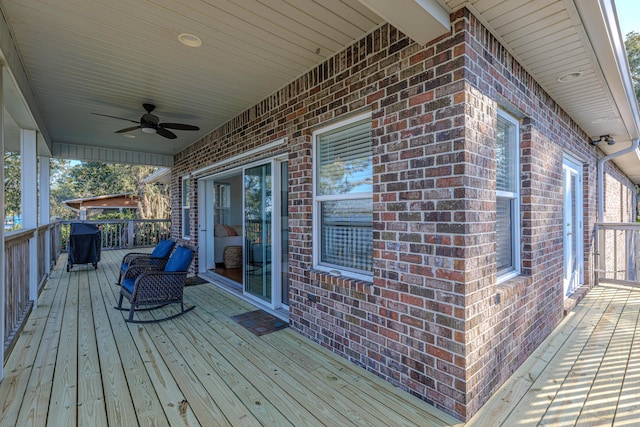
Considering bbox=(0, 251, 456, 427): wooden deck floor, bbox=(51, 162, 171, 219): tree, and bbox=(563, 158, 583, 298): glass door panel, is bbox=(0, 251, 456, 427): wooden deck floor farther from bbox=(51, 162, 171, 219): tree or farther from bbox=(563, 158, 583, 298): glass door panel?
bbox=(51, 162, 171, 219): tree

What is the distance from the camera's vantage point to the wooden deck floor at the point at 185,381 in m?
1.99

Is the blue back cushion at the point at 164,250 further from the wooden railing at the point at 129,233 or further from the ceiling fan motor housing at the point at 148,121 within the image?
the wooden railing at the point at 129,233

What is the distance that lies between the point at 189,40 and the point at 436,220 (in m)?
2.52

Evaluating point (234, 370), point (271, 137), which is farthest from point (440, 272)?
point (271, 137)

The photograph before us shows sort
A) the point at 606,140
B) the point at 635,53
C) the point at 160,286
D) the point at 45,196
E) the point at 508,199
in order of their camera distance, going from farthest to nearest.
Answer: the point at 635,53
the point at 45,196
the point at 606,140
the point at 160,286
the point at 508,199

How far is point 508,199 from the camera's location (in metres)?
2.90

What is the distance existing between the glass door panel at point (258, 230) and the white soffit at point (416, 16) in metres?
2.50

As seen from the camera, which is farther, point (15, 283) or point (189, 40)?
point (15, 283)

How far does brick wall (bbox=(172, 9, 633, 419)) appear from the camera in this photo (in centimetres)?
201

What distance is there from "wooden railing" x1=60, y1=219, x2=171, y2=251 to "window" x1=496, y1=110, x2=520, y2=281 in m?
10.3

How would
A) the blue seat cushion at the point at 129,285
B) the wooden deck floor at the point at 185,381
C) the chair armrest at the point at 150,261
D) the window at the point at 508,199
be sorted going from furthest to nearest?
1. the chair armrest at the point at 150,261
2. the blue seat cushion at the point at 129,285
3. the window at the point at 508,199
4. the wooden deck floor at the point at 185,381

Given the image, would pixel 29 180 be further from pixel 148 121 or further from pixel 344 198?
pixel 344 198

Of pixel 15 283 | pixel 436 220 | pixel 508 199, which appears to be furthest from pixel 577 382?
pixel 15 283

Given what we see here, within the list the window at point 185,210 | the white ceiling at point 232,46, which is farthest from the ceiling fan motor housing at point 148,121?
the window at point 185,210
